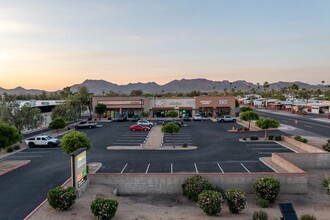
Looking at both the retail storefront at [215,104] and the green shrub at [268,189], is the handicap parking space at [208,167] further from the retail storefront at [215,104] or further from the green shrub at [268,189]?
the retail storefront at [215,104]

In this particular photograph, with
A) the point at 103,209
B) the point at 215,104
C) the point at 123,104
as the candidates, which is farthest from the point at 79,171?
the point at 215,104

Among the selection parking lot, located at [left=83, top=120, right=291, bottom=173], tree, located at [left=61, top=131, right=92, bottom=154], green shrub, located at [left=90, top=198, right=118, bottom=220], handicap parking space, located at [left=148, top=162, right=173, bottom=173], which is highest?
tree, located at [left=61, top=131, right=92, bottom=154]

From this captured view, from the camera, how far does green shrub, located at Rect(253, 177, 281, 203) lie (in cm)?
1917

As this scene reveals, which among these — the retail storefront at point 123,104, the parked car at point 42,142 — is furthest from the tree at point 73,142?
the retail storefront at point 123,104

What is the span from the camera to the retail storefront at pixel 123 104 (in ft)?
243

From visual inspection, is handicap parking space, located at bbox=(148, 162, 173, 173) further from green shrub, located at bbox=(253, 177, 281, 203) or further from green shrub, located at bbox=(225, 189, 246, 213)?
green shrub, located at bbox=(225, 189, 246, 213)

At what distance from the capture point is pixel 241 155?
30.6 meters

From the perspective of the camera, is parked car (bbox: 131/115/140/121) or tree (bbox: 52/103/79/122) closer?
tree (bbox: 52/103/79/122)

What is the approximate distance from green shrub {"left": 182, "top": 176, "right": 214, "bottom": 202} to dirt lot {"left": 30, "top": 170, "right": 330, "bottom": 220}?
1.62 ft

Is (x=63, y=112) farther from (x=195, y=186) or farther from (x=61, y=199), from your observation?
(x=61, y=199)

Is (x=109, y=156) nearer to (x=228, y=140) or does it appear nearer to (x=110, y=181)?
(x=110, y=181)

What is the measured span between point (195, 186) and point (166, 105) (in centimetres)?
5558

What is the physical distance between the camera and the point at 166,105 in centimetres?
7488

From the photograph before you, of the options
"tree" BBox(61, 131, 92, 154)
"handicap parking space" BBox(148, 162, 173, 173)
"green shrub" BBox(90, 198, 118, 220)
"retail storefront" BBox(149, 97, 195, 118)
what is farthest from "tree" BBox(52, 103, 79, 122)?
"green shrub" BBox(90, 198, 118, 220)
